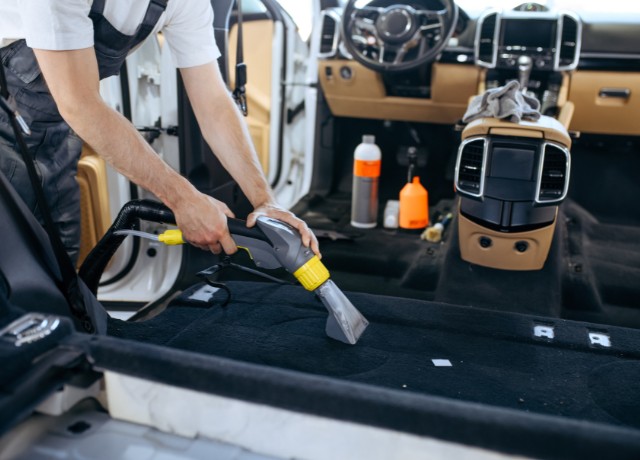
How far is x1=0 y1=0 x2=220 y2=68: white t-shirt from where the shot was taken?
1346mm

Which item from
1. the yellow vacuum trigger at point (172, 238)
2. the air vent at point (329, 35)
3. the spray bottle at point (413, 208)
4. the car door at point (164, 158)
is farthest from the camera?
the air vent at point (329, 35)

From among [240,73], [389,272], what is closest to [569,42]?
[389,272]

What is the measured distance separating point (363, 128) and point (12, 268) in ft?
9.66

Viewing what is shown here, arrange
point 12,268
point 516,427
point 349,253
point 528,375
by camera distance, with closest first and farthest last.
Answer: point 516,427 → point 12,268 → point 528,375 → point 349,253

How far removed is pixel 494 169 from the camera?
2242mm

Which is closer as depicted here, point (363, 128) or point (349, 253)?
point (349, 253)

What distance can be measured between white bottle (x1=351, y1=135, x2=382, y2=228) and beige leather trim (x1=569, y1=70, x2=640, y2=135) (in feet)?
3.46

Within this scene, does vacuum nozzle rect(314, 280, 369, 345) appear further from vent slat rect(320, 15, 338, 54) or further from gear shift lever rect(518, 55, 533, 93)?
vent slat rect(320, 15, 338, 54)

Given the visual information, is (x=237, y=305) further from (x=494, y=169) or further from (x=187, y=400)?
(x=494, y=169)

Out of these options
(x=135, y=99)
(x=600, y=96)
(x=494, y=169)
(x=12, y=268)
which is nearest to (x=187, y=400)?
(x=12, y=268)

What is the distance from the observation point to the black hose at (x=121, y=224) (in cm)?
145

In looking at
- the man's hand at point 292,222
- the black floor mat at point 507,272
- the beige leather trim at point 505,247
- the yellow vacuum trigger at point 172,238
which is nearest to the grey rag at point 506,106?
the beige leather trim at point 505,247

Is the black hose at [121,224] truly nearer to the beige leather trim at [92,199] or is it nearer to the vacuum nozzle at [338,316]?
the vacuum nozzle at [338,316]

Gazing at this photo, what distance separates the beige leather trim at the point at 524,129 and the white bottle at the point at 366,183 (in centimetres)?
96
